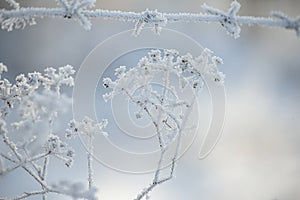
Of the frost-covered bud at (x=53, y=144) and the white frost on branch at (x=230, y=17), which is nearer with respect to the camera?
the white frost on branch at (x=230, y=17)

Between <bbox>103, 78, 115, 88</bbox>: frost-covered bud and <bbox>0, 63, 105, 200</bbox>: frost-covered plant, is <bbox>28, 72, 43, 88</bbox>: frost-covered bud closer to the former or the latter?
<bbox>0, 63, 105, 200</bbox>: frost-covered plant

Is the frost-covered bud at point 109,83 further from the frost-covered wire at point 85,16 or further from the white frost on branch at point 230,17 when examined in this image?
the white frost on branch at point 230,17

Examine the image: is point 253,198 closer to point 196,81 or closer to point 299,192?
point 299,192

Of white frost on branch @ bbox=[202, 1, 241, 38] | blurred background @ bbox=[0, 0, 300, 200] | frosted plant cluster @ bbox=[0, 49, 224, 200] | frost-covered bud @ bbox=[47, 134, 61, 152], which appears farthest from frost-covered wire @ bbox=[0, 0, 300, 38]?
blurred background @ bbox=[0, 0, 300, 200]

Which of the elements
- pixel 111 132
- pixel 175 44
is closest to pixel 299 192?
pixel 111 132

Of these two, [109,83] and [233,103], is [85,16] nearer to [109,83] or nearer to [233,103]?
[109,83]

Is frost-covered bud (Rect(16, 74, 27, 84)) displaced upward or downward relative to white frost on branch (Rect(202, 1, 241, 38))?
upward

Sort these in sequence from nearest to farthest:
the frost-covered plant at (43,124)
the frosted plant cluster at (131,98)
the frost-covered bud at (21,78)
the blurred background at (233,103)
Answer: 1. the frost-covered plant at (43,124)
2. the frosted plant cluster at (131,98)
3. the frost-covered bud at (21,78)
4. the blurred background at (233,103)

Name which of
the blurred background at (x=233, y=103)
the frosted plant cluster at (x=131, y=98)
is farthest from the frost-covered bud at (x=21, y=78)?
the blurred background at (x=233, y=103)
